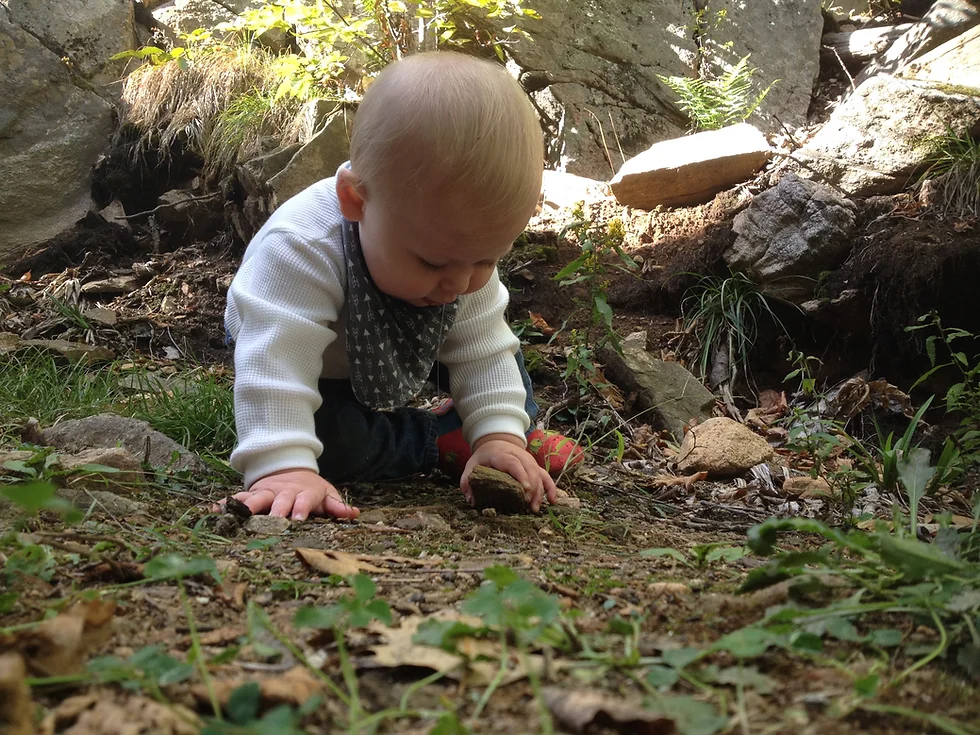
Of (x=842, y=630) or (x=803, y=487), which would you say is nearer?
(x=842, y=630)

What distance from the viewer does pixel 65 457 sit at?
1.91 meters

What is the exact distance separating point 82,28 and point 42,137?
0.96 meters

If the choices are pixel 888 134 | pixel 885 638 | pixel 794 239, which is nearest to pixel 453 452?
pixel 885 638

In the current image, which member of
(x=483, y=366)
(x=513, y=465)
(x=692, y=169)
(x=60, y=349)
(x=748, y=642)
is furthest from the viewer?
(x=692, y=169)

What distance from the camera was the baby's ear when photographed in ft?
7.17

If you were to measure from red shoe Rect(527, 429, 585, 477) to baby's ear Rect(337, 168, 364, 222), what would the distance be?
0.89 metres

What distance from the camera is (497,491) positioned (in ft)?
6.86

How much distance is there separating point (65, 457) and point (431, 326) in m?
1.11

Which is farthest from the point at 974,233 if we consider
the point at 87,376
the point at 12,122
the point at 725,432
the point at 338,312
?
the point at 12,122

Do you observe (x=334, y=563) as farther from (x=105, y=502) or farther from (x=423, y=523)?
(x=105, y=502)

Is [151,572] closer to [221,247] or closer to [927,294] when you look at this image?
[927,294]

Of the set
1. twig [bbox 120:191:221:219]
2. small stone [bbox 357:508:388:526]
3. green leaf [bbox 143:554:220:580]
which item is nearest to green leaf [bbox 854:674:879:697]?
green leaf [bbox 143:554:220:580]

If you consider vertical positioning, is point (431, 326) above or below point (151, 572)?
below

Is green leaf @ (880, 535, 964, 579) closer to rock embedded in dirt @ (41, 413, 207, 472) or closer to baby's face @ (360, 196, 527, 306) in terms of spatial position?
baby's face @ (360, 196, 527, 306)
